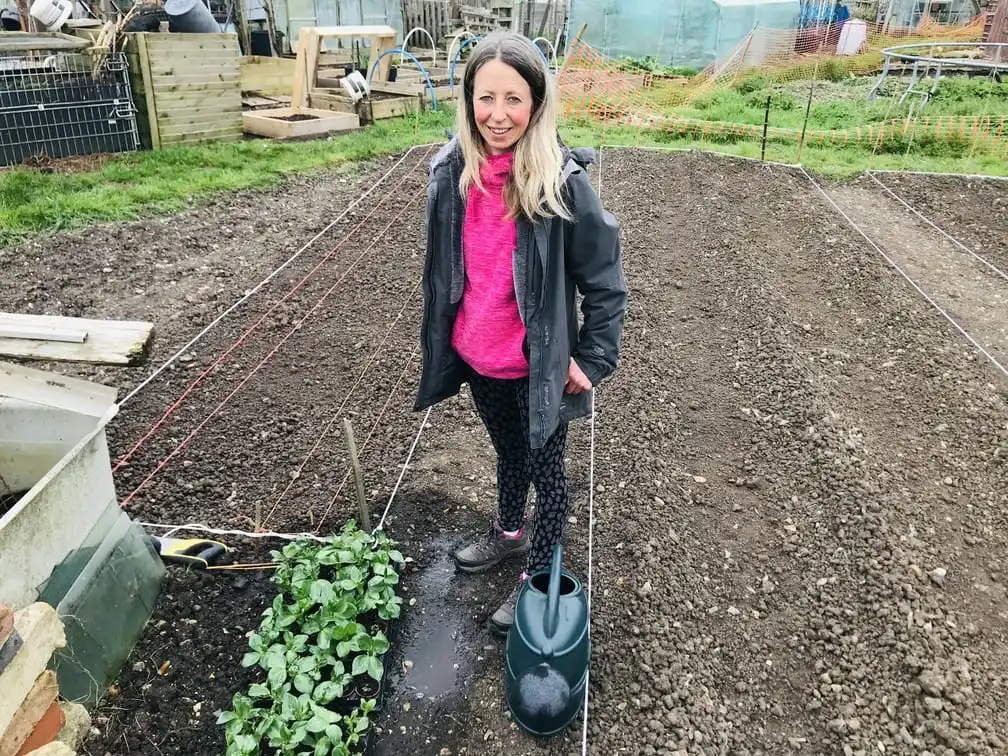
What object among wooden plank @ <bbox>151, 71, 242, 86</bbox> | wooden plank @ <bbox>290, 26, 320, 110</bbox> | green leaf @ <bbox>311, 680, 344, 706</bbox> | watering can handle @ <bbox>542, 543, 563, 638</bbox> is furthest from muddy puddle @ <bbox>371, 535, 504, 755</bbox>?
wooden plank @ <bbox>290, 26, 320, 110</bbox>

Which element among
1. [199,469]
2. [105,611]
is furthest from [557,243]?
[199,469]

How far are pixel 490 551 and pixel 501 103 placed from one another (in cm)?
155

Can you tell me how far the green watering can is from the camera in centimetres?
199

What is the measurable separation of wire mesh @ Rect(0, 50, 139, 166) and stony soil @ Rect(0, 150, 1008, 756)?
2.13 meters

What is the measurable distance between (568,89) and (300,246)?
7.98 metres

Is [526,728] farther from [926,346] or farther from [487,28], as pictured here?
[487,28]

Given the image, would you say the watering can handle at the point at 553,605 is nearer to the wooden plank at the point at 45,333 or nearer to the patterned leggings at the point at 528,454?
the patterned leggings at the point at 528,454

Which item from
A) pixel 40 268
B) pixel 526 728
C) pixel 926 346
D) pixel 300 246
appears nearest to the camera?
pixel 526 728

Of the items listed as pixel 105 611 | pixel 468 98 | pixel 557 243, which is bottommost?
pixel 105 611

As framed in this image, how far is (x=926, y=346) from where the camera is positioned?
4.37m

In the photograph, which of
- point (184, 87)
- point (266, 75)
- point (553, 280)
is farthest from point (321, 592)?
point (266, 75)

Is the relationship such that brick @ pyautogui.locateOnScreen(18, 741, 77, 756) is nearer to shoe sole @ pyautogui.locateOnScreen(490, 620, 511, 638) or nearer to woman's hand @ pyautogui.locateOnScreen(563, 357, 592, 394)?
shoe sole @ pyautogui.locateOnScreen(490, 620, 511, 638)

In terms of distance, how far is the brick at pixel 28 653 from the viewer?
5.10 ft

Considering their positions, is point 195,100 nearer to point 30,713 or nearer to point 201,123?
point 201,123
